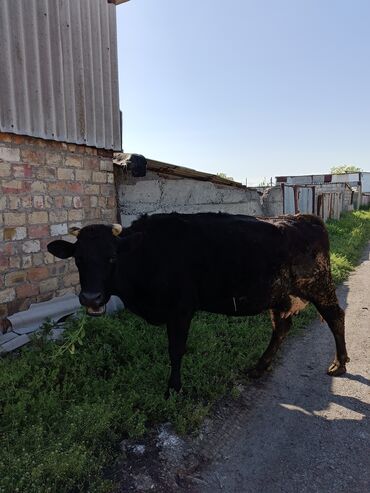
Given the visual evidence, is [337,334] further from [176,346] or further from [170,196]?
[170,196]

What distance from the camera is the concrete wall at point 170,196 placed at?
21.7ft

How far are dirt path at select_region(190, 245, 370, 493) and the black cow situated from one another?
328 millimetres

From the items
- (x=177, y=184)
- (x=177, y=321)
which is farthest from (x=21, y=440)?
(x=177, y=184)

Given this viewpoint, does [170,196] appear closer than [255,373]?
No

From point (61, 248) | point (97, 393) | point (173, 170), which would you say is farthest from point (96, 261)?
point (173, 170)

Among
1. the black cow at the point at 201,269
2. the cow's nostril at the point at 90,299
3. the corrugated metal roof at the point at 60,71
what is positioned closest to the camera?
the cow's nostril at the point at 90,299

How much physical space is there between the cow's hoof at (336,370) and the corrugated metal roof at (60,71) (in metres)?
4.36

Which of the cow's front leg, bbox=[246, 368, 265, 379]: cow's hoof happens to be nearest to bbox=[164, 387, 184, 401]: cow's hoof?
the cow's front leg

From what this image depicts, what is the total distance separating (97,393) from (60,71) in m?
4.14

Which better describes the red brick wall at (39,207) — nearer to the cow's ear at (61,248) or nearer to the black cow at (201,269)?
the cow's ear at (61,248)

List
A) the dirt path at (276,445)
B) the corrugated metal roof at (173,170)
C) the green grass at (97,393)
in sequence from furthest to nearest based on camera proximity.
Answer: the corrugated metal roof at (173,170) → the dirt path at (276,445) → the green grass at (97,393)

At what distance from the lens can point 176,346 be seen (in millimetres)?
3695

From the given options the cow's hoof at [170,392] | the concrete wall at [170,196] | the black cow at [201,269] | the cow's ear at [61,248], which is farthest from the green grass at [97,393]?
the concrete wall at [170,196]

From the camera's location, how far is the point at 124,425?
123 inches
